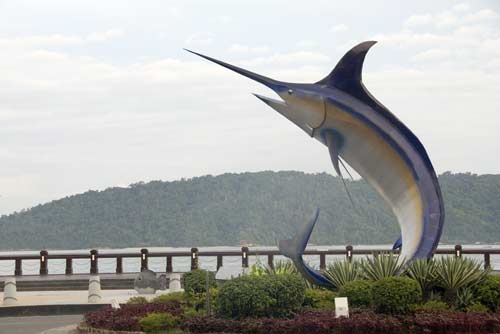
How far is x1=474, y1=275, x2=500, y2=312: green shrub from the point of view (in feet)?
56.9

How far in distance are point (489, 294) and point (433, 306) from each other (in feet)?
3.64

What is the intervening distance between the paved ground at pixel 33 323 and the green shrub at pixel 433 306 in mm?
7719

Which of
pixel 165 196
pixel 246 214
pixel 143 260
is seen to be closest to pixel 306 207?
pixel 246 214

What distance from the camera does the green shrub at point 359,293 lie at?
17.2 metres

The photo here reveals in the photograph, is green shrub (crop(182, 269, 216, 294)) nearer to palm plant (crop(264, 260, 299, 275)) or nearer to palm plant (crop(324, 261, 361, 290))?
palm plant (crop(264, 260, 299, 275))

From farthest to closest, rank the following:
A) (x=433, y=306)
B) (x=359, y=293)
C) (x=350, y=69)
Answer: (x=350, y=69)
(x=359, y=293)
(x=433, y=306)

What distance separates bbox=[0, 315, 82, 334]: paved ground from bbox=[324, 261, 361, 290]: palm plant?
594 cm

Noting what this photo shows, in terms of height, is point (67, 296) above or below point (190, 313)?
above

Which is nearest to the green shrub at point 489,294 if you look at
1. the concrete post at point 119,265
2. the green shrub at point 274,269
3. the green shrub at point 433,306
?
the green shrub at point 433,306

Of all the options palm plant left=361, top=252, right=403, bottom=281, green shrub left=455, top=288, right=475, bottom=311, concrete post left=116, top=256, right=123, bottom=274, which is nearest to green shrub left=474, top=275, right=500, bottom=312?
green shrub left=455, top=288, right=475, bottom=311

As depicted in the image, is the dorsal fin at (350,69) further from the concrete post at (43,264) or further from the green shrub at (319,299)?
the concrete post at (43,264)

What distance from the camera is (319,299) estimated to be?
59.4ft

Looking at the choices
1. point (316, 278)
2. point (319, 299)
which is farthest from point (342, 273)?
point (319, 299)

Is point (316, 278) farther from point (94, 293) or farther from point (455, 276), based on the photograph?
point (94, 293)
